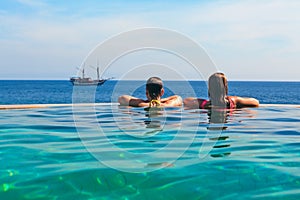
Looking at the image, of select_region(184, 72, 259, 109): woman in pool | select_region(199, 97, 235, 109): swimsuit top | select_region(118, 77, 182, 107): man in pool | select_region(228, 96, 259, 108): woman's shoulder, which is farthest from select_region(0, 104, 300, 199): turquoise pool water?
select_region(228, 96, 259, 108): woman's shoulder

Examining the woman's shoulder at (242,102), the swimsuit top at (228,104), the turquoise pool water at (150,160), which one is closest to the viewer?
the turquoise pool water at (150,160)

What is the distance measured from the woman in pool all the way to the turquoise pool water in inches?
46.0

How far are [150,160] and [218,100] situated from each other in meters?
4.66

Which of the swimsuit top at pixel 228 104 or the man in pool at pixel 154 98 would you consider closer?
the man in pool at pixel 154 98

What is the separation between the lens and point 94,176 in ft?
11.0

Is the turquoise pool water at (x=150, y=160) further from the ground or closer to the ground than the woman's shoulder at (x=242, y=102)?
closer to the ground

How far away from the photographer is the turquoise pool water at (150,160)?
305 cm

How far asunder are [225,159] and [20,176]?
2.14 m

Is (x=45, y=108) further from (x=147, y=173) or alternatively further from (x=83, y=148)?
(x=147, y=173)

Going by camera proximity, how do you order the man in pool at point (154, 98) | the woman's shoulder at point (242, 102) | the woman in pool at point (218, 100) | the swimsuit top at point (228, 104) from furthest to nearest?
the woman's shoulder at point (242, 102)
the swimsuit top at point (228, 104)
the man in pool at point (154, 98)
the woman in pool at point (218, 100)

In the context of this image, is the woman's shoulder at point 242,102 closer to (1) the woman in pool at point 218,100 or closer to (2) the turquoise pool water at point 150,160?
(1) the woman in pool at point 218,100

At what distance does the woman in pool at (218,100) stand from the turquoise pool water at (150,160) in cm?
117

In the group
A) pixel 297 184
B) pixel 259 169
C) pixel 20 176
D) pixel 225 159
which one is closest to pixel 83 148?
pixel 20 176

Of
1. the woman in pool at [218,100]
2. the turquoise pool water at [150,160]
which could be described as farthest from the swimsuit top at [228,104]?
the turquoise pool water at [150,160]
